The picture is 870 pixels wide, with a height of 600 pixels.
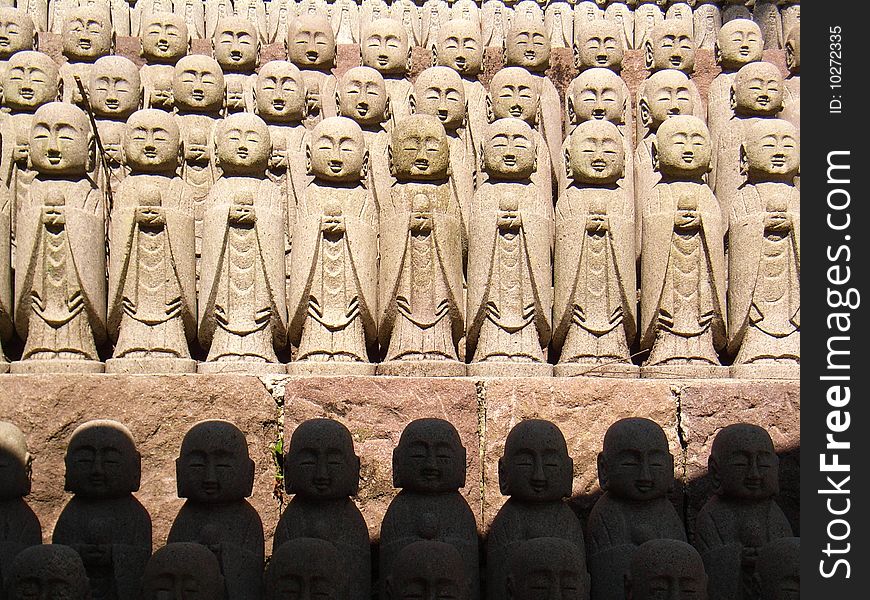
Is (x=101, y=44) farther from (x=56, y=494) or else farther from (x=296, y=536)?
(x=296, y=536)

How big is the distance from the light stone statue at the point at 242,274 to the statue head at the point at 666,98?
9.33ft

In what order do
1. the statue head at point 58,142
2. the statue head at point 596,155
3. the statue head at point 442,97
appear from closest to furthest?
the statue head at point 58,142 → the statue head at point 596,155 → the statue head at point 442,97

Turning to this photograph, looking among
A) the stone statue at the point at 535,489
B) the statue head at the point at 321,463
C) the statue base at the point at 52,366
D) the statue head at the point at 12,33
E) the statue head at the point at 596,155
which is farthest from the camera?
the statue head at the point at 12,33

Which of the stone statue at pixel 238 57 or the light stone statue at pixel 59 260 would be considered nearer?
the light stone statue at pixel 59 260

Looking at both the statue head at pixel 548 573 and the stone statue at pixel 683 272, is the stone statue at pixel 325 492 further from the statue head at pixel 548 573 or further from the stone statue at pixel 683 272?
the stone statue at pixel 683 272

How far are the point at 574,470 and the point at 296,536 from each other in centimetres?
161

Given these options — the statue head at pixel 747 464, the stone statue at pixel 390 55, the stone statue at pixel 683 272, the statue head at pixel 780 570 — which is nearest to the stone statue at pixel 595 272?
the stone statue at pixel 683 272

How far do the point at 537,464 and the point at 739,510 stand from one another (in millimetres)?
1094

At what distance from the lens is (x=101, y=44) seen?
29.2 feet

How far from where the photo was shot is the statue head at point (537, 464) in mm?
6109

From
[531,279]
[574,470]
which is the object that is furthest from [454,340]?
[574,470]

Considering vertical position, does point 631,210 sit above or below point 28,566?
above

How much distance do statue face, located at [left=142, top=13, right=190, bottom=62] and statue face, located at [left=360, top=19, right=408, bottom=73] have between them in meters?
1.32

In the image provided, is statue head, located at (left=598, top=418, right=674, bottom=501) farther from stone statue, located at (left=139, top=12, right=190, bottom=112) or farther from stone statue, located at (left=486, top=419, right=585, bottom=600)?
stone statue, located at (left=139, top=12, right=190, bottom=112)
